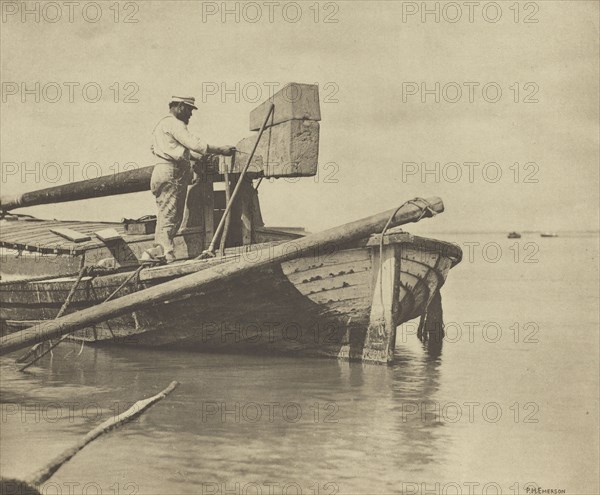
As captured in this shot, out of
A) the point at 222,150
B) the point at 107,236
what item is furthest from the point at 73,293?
the point at 222,150

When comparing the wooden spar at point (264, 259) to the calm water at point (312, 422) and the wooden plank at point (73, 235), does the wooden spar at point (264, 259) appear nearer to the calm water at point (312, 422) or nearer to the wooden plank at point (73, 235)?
the calm water at point (312, 422)

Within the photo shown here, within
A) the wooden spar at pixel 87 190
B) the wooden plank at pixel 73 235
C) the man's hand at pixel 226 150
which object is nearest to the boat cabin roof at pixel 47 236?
the wooden plank at pixel 73 235

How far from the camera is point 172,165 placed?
11.1 meters

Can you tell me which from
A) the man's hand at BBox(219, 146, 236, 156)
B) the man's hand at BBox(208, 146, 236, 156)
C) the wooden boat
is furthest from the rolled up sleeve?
the wooden boat

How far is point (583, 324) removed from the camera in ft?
53.8

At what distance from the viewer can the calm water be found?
6.80 meters

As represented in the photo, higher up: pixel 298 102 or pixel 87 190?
pixel 298 102

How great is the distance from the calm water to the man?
1499mm

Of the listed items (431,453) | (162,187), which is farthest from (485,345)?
(431,453)

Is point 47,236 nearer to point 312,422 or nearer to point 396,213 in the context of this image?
point 396,213

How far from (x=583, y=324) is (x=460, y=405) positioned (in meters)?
7.89

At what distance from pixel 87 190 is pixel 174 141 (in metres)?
2.73

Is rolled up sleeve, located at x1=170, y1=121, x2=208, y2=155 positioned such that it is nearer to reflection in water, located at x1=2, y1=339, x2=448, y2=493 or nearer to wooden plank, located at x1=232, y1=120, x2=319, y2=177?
wooden plank, located at x1=232, y1=120, x2=319, y2=177

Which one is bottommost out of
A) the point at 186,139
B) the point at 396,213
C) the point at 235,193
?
the point at 396,213
